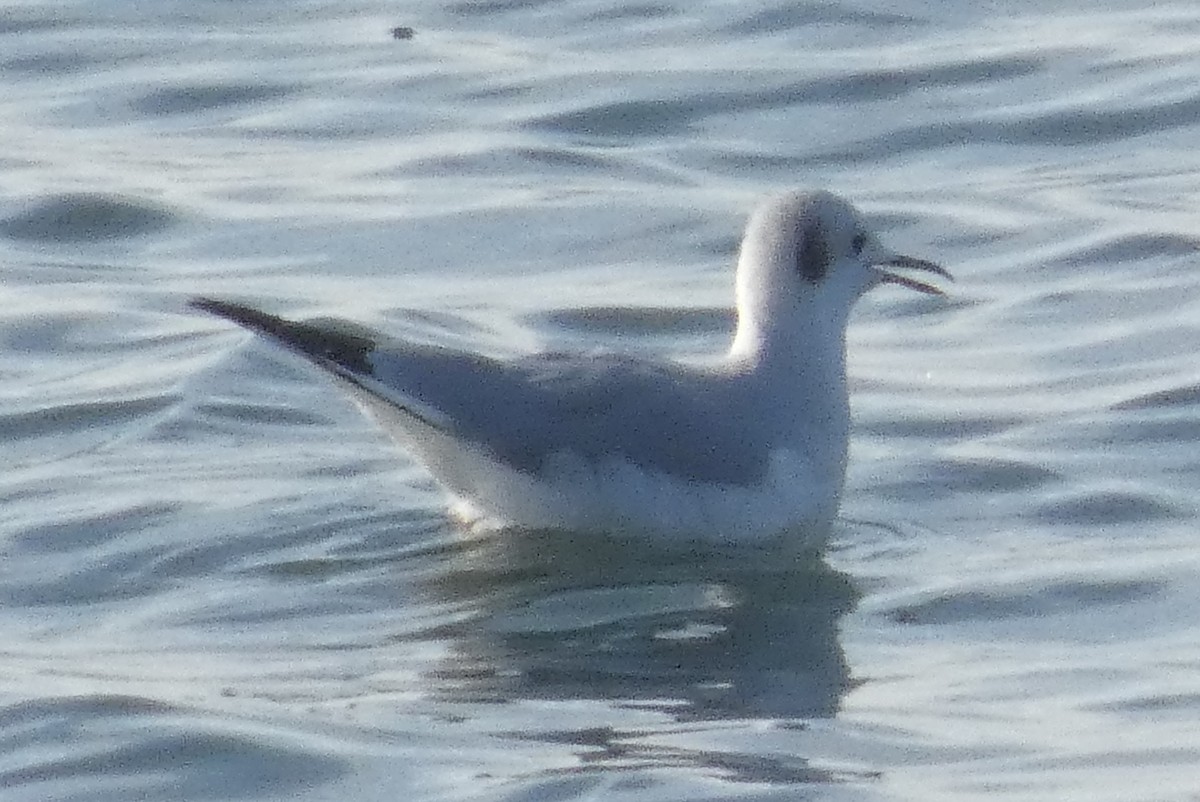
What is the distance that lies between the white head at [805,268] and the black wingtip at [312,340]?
4.51 feet

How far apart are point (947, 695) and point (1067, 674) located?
1.21ft

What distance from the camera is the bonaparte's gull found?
877 cm

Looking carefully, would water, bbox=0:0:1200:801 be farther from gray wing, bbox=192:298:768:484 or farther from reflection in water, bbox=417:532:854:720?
gray wing, bbox=192:298:768:484

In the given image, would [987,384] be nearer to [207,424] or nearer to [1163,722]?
[207,424]

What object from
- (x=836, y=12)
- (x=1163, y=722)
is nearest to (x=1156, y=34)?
(x=836, y=12)

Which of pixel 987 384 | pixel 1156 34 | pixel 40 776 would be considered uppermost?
pixel 1156 34

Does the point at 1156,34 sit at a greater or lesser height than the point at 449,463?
greater

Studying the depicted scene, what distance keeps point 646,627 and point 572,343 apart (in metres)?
3.14

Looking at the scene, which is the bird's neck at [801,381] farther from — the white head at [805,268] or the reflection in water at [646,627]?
the reflection in water at [646,627]

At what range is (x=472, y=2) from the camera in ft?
55.6

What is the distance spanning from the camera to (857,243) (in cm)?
972

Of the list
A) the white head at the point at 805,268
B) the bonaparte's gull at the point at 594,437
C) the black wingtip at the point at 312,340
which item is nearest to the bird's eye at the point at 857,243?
the white head at the point at 805,268

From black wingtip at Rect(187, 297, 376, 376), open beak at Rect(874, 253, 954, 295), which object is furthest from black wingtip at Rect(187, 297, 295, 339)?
open beak at Rect(874, 253, 954, 295)

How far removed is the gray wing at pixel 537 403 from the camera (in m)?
8.71
